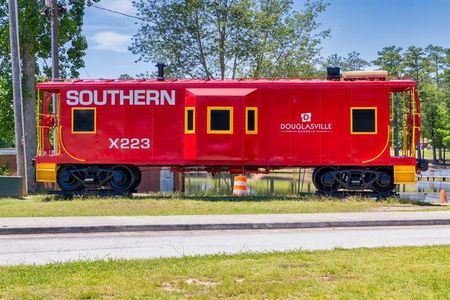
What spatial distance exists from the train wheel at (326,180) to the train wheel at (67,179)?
8007 millimetres

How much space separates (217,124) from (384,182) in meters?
5.87

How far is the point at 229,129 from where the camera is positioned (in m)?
20.8

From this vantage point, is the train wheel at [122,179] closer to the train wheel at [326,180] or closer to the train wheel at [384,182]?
the train wheel at [326,180]

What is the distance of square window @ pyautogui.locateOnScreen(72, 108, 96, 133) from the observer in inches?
838

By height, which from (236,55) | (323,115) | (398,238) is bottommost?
(398,238)

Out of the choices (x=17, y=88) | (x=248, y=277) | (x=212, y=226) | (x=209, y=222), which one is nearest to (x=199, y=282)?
(x=248, y=277)

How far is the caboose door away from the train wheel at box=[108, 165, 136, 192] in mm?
2337

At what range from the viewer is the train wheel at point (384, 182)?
2100 cm

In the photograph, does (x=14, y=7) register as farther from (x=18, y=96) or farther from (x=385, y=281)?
(x=385, y=281)

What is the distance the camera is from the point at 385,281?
7.45m

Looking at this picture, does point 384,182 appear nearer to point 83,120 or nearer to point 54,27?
point 83,120

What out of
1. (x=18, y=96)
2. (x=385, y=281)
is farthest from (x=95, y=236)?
(x=18, y=96)

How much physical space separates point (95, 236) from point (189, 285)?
240 inches

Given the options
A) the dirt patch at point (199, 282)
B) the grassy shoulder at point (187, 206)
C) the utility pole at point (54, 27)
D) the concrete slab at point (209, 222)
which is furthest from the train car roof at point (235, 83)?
the dirt patch at point (199, 282)
